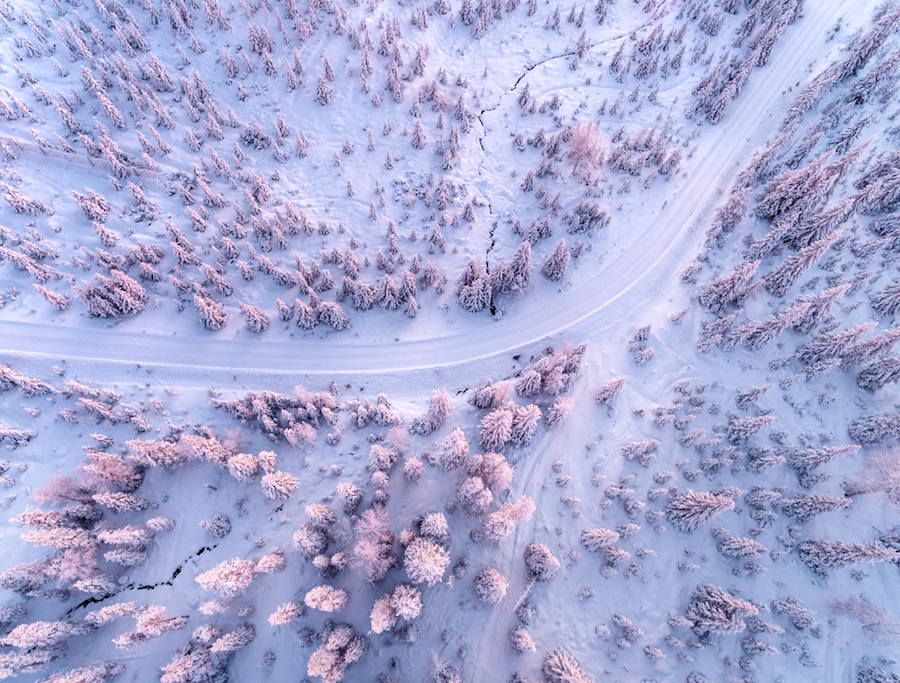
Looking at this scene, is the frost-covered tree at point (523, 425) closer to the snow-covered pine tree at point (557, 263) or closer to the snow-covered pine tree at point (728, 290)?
the snow-covered pine tree at point (557, 263)

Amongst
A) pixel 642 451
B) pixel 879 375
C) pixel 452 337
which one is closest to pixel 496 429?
pixel 452 337

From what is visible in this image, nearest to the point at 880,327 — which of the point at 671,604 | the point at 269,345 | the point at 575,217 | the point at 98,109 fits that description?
the point at 575,217

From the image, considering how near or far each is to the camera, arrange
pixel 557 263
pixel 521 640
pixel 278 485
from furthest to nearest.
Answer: pixel 557 263
pixel 278 485
pixel 521 640

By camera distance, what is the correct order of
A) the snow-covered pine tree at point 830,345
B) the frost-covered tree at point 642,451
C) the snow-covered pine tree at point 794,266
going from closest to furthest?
the frost-covered tree at point 642,451 → the snow-covered pine tree at point 830,345 → the snow-covered pine tree at point 794,266

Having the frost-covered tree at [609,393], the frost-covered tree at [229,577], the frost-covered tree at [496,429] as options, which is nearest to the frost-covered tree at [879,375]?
the frost-covered tree at [609,393]

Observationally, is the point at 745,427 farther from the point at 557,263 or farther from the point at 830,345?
the point at 557,263

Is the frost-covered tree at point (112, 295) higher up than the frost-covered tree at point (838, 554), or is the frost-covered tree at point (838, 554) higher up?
the frost-covered tree at point (112, 295)

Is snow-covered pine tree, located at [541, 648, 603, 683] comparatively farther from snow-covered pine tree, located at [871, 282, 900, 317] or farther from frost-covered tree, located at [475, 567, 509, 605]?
snow-covered pine tree, located at [871, 282, 900, 317]
